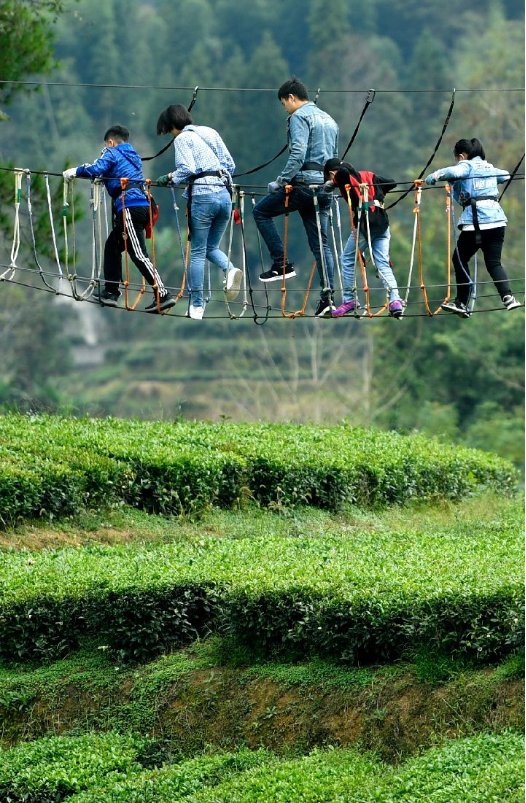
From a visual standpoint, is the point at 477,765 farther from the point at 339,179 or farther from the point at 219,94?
the point at 219,94

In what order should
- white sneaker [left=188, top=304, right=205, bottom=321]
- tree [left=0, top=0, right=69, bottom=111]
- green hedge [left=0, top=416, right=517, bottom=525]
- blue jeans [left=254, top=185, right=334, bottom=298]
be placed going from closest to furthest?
white sneaker [left=188, top=304, right=205, bottom=321], blue jeans [left=254, top=185, right=334, bottom=298], green hedge [left=0, top=416, right=517, bottom=525], tree [left=0, top=0, right=69, bottom=111]

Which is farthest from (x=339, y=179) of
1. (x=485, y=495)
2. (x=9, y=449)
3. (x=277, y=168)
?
(x=277, y=168)

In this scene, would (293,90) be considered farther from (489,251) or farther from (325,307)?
(489,251)

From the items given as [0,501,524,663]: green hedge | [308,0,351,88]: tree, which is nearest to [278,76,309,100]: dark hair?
[0,501,524,663]: green hedge

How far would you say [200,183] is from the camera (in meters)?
9.31

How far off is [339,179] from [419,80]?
116 ft

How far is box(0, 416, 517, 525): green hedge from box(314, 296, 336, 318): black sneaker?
5.43 feet

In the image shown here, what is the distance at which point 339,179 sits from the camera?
363 inches

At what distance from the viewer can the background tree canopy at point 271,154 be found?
2612 cm

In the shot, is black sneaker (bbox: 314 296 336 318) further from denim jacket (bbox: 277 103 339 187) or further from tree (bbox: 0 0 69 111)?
tree (bbox: 0 0 69 111)

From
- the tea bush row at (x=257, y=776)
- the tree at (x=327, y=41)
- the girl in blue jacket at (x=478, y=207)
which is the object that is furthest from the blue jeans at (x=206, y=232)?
the tree at (x=327, y=41)

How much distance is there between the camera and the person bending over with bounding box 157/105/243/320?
30.4 ft

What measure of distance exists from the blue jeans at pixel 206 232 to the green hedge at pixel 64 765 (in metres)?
3.42

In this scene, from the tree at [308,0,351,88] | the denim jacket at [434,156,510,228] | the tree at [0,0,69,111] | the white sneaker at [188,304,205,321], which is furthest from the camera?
the tree at [308,0,351,88]
